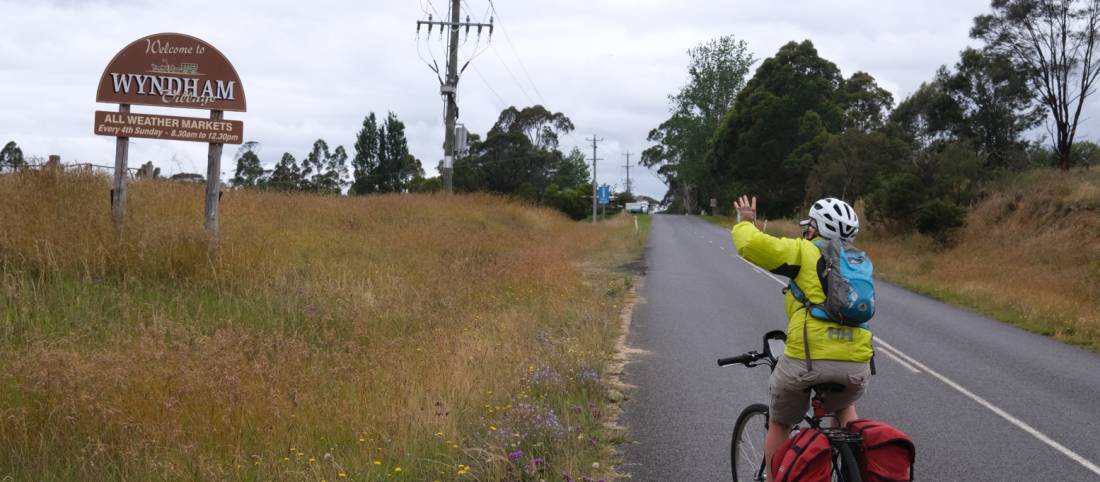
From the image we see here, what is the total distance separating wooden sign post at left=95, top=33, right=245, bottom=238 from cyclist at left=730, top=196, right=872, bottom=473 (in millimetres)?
10136

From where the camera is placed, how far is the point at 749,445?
5.49 m

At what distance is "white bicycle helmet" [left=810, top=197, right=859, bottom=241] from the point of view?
4.30 meters

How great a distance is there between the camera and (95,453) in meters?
5.71

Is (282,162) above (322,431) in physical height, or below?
above

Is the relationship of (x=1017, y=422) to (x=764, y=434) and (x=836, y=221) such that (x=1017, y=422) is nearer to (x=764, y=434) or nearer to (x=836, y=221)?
(x=764, y=434)

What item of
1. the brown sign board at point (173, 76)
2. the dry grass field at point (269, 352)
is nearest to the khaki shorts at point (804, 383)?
the dry grass field at point (269, 352)

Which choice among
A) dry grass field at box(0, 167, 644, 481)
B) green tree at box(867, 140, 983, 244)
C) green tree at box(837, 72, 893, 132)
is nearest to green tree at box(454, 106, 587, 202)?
green tree at box(837, 72, 893, 132)

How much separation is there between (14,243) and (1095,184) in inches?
1136

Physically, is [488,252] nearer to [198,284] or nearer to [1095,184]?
[198,284]

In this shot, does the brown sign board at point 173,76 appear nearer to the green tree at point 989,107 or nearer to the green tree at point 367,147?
the green tree at point 989,107

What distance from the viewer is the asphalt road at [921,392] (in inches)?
266

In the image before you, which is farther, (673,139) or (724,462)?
(673,139)

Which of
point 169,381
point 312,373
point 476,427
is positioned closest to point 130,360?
point 169,381

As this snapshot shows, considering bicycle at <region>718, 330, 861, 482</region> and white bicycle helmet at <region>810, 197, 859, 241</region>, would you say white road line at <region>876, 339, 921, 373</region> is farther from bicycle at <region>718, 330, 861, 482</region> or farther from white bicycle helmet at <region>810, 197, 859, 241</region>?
white bicycle helmet at <region>810, 197, 859, 241</region>
